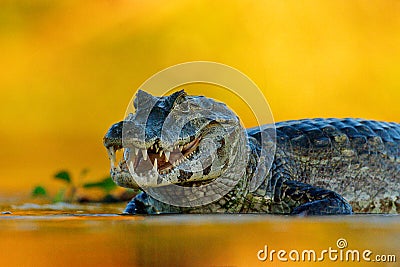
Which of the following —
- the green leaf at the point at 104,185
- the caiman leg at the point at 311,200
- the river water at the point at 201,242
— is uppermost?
the green leaf at the point at 104,185

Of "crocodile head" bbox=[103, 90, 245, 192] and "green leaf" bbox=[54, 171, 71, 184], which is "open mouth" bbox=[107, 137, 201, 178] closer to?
"crocodile head" bbox=[103, 90, 245, 192]

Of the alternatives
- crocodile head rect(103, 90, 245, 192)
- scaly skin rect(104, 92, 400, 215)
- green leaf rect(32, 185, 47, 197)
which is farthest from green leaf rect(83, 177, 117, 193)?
crocodile head rect(103, 90, 245, 192)

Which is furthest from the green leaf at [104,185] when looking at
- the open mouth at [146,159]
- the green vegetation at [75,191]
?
the open mouth at [146,159]

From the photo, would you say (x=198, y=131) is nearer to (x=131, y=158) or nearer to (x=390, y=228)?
(x=131, y=158)

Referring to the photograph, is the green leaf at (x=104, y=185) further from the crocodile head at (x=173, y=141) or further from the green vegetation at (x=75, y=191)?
the crocodile head at (x=173, y=141)

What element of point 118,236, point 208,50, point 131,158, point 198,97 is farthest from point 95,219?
point 208,50

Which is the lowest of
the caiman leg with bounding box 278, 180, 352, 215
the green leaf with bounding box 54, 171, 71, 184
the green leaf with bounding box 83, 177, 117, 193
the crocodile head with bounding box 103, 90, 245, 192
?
the caiman leg with bounding box 278, 180, 352, 215

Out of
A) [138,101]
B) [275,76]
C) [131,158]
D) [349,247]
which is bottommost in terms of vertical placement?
[349,247]
